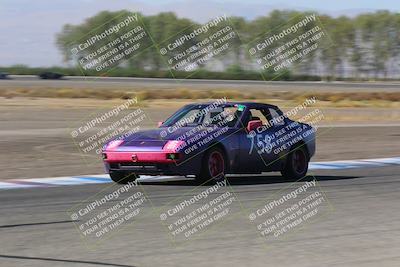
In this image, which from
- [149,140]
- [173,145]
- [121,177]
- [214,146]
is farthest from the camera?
[121,177]

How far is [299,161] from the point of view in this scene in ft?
44.0

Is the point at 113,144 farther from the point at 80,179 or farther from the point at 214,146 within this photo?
the point at 80,179

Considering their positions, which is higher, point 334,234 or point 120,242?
point 120,242

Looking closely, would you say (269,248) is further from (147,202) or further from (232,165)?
(232,165)

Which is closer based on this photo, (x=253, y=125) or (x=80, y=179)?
(x=253, y=125)

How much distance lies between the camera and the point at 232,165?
12125mm

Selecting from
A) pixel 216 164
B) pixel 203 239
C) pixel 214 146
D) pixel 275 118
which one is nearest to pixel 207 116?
pixel 214 146

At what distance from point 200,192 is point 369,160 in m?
7.93

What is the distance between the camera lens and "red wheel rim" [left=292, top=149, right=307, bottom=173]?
13.3 m

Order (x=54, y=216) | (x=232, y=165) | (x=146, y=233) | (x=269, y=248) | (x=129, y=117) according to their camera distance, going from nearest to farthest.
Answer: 1. (x=269, y=248)
2. (x=146, y=233)
3. (x=54, y=216)
4. (x=232, y=165)
5. (x=129, y=117)

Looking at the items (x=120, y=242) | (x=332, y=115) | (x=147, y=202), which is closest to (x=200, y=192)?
(x=147, y=202)

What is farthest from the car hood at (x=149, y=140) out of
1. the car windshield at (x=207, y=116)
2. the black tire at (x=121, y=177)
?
the black tire at (x=121, y=177)

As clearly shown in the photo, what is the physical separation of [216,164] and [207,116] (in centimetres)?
86

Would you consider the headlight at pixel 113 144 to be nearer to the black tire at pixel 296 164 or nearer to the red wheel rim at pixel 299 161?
the black tire at pixel 296 164
